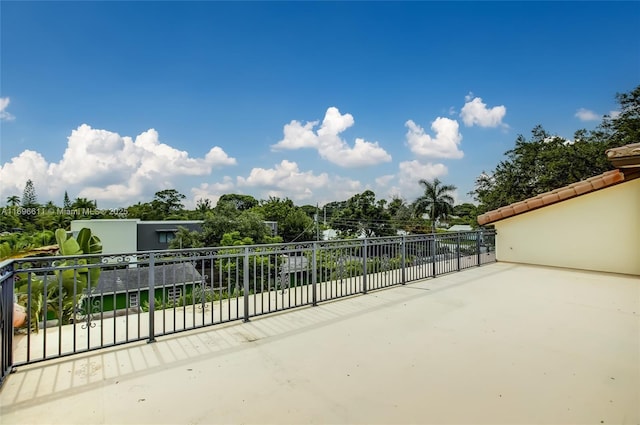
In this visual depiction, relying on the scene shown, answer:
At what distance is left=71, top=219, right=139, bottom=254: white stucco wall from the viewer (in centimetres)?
2294

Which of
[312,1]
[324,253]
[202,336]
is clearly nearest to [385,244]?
[324,253]

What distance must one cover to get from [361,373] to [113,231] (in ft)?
85.5

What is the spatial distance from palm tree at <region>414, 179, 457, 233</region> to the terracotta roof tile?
2106 centimetres

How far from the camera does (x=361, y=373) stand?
2535mm

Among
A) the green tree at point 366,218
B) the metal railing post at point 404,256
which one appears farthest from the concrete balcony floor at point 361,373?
the green tree at point 366,218

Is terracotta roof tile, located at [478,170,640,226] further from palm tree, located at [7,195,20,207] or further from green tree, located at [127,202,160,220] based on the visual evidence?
palm tree, located at [7,195,20,207]

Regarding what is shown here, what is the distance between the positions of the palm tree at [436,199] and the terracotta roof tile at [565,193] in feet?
69.1

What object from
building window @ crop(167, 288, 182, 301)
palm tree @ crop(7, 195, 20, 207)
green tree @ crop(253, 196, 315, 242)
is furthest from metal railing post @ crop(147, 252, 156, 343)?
palm tree @ crop(7, 195, 20, 207)

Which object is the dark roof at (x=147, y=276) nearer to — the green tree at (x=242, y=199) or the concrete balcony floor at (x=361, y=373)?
the concrete balcony floor at (x=361, y=373)

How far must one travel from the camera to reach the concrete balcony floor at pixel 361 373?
2.00 m

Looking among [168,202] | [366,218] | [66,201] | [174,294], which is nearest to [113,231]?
[168,202]

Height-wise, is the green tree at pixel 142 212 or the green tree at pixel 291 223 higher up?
the green tree at pixel 142 212

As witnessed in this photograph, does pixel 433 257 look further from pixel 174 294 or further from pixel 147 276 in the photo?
pixel 147 276

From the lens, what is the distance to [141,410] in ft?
6.67
